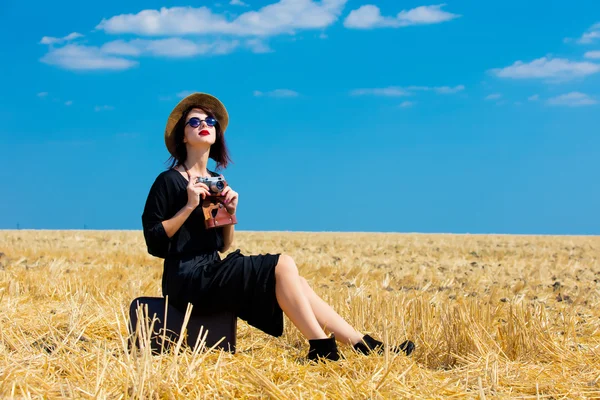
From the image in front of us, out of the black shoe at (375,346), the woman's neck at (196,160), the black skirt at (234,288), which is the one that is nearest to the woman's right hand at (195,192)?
the woman's neck at (196,160)

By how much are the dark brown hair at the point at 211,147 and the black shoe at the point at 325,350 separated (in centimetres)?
152

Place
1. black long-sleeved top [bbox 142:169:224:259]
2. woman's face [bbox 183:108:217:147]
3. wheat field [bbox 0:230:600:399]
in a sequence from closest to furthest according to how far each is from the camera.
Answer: wheat field [bbox 0:230:600:399] → black long-sleeved top [bbox 142:169:224:259] → woman's face [bbox 183:108:217:147]

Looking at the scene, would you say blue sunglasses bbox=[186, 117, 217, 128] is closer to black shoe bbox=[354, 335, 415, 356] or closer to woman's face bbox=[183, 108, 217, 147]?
woman's face bbox=[183, 108, 217, 147]

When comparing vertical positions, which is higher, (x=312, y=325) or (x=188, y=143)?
(x=188, y=143)

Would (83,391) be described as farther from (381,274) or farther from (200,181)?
(381,274)

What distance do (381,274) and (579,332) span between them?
413 cm

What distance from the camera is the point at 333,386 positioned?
3205 mm

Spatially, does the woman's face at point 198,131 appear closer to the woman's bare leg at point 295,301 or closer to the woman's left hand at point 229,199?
the woman's left hand at point 229,199

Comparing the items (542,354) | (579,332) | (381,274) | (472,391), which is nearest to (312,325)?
(472,391)

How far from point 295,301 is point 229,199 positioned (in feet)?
2.71

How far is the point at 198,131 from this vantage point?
174 inches

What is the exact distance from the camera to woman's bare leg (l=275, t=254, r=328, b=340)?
397cm

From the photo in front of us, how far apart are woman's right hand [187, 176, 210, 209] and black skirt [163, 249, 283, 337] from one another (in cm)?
40

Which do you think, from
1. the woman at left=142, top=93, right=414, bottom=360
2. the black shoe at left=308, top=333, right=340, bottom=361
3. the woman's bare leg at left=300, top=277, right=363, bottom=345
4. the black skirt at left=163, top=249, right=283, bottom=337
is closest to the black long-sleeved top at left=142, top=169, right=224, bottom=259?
the woman at left=142, top=93, right=414, bottom=360
